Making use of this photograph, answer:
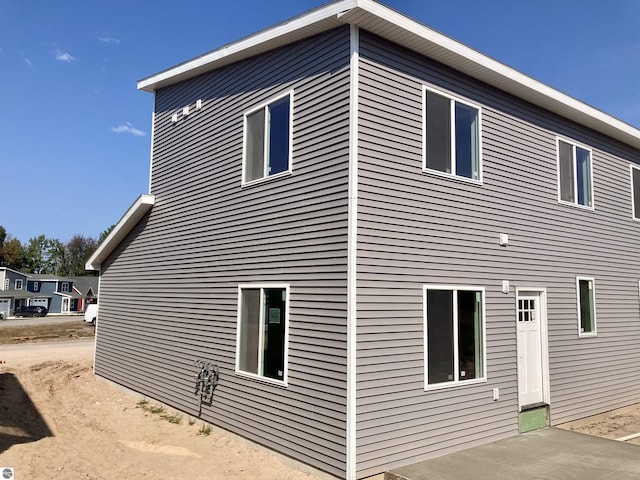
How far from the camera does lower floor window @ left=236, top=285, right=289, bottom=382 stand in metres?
6.82

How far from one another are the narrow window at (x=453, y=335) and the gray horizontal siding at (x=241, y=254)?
1533 mm

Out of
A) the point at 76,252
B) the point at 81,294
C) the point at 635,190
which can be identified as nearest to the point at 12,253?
the point at 76,252

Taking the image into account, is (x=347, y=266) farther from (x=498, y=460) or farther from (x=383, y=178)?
(x=498, y=460)

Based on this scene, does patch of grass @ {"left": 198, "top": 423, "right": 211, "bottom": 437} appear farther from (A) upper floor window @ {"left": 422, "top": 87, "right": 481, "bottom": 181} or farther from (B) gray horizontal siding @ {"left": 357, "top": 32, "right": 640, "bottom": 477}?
(A) upper floor window @ {"left": 422, "top": 87, "right": 481, "bottom": 181}

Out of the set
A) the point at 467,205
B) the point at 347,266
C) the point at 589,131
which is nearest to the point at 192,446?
the point at 347,266

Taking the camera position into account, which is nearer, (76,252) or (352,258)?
(352,258)

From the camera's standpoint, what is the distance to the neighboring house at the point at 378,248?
6043 millimetres

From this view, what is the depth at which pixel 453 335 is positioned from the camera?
6836mm

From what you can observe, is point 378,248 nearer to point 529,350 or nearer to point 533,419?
point 529,350

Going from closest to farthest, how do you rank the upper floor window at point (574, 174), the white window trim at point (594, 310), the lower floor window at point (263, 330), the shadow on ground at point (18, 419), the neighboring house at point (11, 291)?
1. the lower floor window at point (263, 330)
2. the shadow on ground at point (18, 419)
3. the white window trim at point (594, 310)
4. the upper floor window at point (574, 174)
5. the neighboring house at point (11, 291)

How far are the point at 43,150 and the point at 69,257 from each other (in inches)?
2518

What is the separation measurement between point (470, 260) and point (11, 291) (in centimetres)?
5995

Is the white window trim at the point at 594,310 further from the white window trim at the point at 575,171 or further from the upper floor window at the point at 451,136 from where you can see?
the upper floor window at the point at 451,136

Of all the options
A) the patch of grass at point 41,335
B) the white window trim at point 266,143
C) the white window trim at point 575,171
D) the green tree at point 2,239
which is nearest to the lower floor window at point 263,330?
the white window trim at point 266,143
